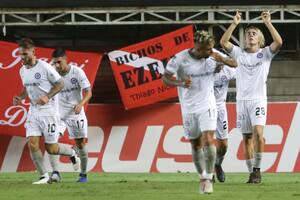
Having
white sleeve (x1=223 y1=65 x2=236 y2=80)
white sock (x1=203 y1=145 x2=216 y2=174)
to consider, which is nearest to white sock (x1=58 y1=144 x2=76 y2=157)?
white sleeve (x1=223 y1=65 x2=236 y2=80)

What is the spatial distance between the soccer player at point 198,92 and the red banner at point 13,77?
9.27 m

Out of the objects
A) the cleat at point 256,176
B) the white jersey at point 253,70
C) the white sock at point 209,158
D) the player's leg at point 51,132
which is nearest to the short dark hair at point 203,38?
the white sock at point 209,158

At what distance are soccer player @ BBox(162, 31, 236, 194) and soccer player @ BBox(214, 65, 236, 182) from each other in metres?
3.19

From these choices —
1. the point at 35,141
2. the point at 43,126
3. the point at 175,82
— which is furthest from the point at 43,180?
the point at 175,82

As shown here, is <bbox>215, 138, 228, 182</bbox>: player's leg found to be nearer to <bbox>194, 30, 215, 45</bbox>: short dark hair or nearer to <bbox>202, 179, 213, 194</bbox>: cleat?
<bbox>202, 179, 213, 194</bbox>: cleat

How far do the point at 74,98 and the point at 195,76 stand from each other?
4.36m

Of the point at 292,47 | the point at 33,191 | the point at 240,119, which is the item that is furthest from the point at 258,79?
the point at 292,47

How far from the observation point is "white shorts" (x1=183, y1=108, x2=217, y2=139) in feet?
43.3

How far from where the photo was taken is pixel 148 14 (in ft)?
79.4

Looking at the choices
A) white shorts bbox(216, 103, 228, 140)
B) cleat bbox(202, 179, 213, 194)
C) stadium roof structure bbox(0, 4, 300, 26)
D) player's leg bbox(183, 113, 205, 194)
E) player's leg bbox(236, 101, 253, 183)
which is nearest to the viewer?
cleat bbox(202, 179, 213, 194)

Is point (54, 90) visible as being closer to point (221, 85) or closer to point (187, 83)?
point (221, 85)

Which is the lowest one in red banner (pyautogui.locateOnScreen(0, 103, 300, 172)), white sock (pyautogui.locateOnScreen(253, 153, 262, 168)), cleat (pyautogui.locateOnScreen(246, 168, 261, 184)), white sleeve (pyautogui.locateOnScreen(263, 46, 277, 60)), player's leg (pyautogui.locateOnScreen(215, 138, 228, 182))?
red banner (pyautogui.locateOnScreen(0, 103, 300, 172))

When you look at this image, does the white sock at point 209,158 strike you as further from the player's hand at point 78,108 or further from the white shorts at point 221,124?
the player's hand at point 78,108

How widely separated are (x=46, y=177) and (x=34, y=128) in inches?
30.4
